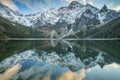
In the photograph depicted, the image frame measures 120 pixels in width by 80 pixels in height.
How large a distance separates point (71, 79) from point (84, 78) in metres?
2.00

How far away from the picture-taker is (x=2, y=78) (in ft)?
100

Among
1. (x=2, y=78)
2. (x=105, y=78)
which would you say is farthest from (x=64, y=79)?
(x=2, y=78)

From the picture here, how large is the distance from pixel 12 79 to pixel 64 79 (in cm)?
683

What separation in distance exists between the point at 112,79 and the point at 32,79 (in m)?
10.8

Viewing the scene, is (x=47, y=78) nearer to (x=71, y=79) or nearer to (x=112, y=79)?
(x=71, y=79)

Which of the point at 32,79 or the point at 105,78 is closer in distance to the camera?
the point at 32,79

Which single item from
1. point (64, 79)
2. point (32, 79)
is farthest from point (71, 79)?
point (32, 79)

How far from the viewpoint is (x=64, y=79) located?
3045 centimetres

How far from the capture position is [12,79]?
29.6 metres

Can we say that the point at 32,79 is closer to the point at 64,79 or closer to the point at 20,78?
the point at 20,78

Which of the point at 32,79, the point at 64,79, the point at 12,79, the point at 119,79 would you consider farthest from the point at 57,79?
the point at 119,79

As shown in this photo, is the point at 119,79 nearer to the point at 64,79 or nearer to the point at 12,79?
the point at 64,79

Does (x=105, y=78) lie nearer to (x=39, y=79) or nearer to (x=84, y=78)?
(x=84, y=78)

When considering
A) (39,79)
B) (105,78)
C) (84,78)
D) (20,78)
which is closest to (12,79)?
(20,78)
